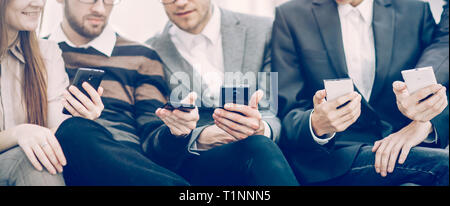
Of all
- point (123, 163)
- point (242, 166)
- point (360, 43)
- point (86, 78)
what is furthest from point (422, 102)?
point (86, 78)

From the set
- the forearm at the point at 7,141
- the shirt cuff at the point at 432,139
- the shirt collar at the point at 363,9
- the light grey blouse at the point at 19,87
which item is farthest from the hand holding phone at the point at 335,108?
the forearm at the point at 7,141

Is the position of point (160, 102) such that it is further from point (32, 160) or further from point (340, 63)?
point (340, 63)

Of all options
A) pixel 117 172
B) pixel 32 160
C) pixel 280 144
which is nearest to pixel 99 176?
pixel 117 172

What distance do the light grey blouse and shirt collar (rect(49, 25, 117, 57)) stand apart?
0.06 m

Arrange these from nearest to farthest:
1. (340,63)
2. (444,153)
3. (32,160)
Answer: (32,160)
(444,153)
(340,63)

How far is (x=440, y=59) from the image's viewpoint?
58.2 inches

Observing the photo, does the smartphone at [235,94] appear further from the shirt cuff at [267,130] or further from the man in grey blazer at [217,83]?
the shirt cuff at [267,130]

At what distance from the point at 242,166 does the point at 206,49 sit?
51cm

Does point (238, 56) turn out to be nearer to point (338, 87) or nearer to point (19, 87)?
point (338, 87)

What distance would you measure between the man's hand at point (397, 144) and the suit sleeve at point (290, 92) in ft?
0.58

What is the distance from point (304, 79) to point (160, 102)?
50cm

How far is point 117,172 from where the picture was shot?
4.10 feet
